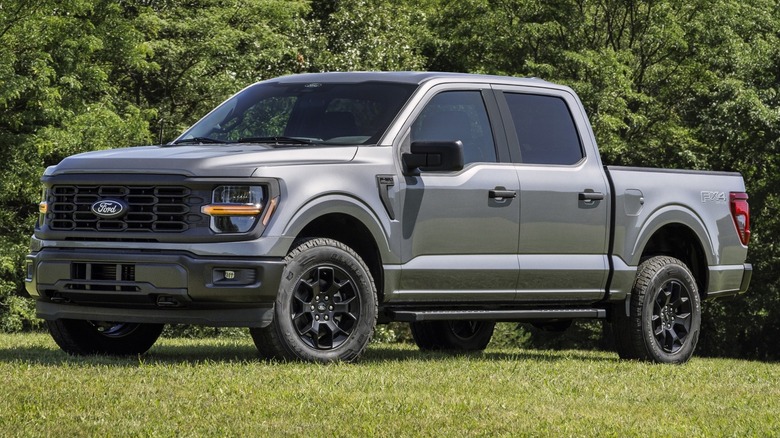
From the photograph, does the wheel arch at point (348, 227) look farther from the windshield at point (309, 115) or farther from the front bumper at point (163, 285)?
the windshield at point (309, 115)

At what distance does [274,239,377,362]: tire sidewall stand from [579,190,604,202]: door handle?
2165mm

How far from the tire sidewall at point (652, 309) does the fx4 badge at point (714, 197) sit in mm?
617

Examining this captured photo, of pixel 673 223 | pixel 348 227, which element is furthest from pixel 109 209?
pixel 673 223

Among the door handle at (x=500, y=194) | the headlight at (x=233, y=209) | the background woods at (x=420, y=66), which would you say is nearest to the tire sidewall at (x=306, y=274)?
the headlight at (x=233, y=209)

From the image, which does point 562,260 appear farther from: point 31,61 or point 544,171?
point 31,61

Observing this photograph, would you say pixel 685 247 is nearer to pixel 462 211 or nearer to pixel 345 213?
pixel 462 211

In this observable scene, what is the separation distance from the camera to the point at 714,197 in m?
12.0

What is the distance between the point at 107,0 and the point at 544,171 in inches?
802

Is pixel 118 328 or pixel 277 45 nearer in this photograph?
pixel 118 328

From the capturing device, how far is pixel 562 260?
10.6 metres

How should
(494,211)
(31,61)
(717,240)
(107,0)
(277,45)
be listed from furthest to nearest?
1. (277,45)
2. (107,0)
3. (31,61)
4. (717,240)
5. (494,211)

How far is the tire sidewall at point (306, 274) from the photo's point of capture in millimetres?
8906

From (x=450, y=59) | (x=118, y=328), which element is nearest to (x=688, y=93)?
(x=450, y=59)

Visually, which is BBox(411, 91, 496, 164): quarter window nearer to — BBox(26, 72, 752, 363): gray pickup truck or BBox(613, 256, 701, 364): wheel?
BBox(26, 72, 752, 363): gray pickup truck
